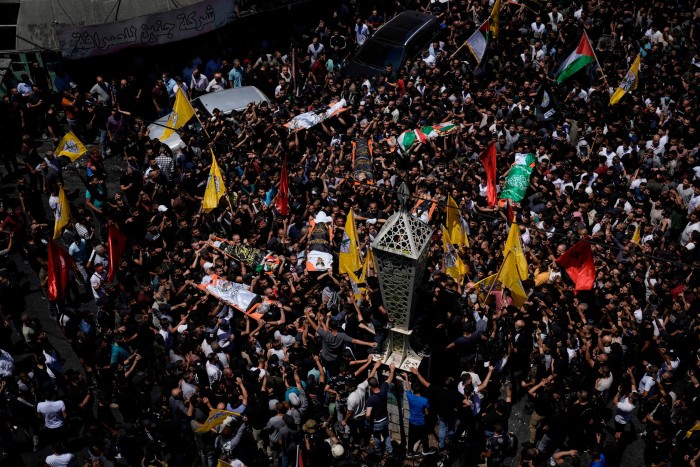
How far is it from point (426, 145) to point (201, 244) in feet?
17.8

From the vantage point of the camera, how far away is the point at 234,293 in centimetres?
1373

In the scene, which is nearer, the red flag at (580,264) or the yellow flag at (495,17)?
the red flag at (580,264)

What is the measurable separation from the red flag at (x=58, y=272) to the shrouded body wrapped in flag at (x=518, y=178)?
7.99 meters

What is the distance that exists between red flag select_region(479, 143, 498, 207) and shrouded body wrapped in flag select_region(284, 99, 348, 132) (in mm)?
3930

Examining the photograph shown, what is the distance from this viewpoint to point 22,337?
14.6 metres

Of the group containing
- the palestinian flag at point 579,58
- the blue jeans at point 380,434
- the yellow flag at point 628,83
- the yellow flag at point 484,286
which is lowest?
the blue jeans at point 380,434

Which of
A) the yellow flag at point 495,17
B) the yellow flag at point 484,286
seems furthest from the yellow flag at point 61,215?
the yellow flag at point 495,17

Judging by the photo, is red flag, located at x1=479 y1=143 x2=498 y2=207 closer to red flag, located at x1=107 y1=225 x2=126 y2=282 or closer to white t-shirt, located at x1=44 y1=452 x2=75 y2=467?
red flag, located at x1=107 y1=225 x2=126 y2=282

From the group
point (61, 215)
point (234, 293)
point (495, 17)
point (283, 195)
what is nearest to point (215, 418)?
point (234, 293)

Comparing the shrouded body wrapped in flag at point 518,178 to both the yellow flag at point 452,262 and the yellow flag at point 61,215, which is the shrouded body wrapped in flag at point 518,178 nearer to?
the yellow flag at point 452,262

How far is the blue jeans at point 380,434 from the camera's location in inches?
466

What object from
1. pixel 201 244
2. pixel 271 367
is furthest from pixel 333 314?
pixel 201 244

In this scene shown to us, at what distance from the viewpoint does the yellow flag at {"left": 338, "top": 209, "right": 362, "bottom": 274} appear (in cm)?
1378

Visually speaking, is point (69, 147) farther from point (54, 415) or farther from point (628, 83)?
point (628, 83)
